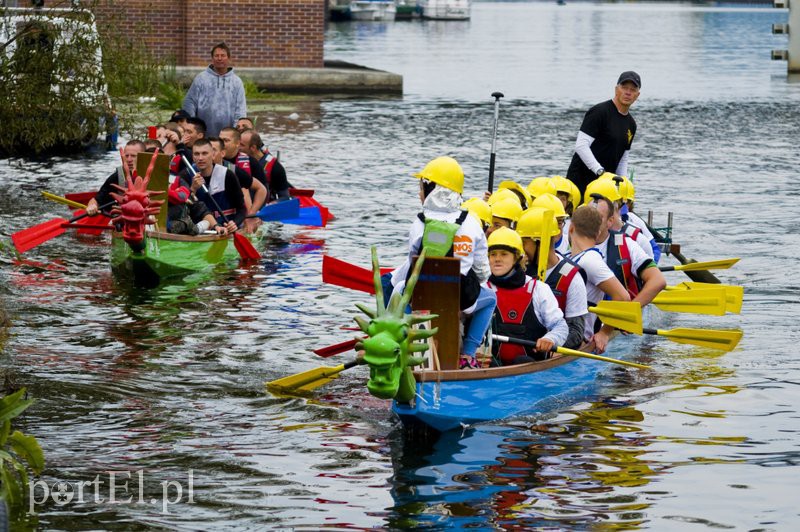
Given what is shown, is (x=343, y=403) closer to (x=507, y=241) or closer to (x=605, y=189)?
(x=507, y=241)

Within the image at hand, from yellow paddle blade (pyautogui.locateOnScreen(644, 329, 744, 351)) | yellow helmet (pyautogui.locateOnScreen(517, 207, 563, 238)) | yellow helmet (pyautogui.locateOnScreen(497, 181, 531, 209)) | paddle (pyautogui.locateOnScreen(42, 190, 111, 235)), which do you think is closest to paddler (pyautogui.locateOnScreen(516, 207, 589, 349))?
yellow helmet (pyautogui.locateOnScreen(517, 207, 563, 238))

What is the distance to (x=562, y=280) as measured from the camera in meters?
10.9

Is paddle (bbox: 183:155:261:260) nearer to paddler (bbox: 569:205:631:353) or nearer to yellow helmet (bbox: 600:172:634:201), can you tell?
yellow helmet (bbox: 600:172:634:201)

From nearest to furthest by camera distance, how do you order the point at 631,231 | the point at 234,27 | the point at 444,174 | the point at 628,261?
1. the point at 444,174
2. the point at 628,261
3. the point at 631,231
4. the point at 234,27

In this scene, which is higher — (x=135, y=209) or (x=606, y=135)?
(x=606, y=135)

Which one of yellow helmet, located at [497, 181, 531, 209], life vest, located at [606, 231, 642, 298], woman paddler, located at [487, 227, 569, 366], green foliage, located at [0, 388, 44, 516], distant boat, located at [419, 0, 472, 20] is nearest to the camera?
green foliage, located at [0, 388, 44, 516]

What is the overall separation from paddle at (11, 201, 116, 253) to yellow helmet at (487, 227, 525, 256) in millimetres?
5536

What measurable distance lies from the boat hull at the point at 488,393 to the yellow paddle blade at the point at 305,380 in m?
0.97

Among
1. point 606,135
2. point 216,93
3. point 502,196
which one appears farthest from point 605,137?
point 216,93

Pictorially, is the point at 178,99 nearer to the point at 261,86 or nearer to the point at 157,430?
the point at 261,86

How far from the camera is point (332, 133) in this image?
93.8ft

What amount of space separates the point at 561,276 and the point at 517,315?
0.63 metres

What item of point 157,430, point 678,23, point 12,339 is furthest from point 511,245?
point 678,23

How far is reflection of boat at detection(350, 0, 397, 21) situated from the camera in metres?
102
